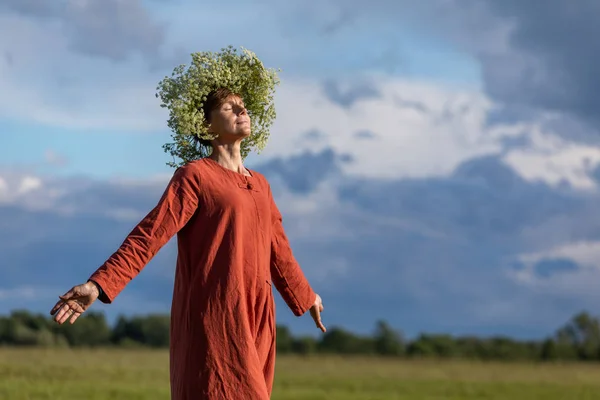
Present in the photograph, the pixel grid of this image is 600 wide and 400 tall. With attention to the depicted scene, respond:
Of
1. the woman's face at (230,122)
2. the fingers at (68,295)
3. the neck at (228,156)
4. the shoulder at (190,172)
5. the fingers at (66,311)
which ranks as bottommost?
the fingers at (66,311)

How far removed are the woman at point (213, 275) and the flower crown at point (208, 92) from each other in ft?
0.83

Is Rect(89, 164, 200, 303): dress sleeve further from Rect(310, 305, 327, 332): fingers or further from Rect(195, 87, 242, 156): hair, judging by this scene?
Rect(310, 305, 327, 332): fingers

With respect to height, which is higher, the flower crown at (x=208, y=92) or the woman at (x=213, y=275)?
the flower crown at (x=208, y=92)

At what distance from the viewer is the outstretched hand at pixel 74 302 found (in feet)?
15.6

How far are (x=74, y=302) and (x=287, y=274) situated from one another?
1514mm

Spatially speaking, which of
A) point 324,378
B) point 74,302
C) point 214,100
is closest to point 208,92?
point 214,100

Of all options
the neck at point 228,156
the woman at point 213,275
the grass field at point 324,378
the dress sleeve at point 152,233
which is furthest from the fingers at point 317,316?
the grass field at point 324,378

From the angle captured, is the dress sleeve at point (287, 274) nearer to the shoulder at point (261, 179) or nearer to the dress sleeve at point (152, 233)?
the shoulder at point (261, 179)

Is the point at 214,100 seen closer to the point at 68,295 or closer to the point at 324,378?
the point at 68,295

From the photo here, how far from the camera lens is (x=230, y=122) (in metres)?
5.49

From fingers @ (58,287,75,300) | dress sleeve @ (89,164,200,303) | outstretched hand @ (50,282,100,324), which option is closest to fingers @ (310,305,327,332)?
dress sleeve @ (89,164,200,303)

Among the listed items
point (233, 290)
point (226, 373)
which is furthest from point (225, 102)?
point (226, 373)

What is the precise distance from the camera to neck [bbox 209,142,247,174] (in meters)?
5.50

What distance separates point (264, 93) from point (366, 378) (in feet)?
50.2
